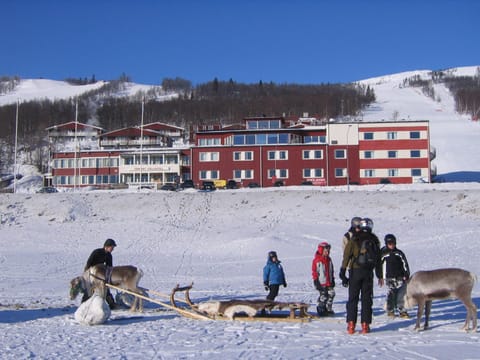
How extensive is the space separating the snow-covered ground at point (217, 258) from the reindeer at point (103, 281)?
58 centimetres

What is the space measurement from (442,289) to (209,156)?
66394mm

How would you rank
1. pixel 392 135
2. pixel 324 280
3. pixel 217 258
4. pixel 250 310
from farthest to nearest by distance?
pixel 392 135, pixel 217 258, pixel 324 280, pixel 250 310

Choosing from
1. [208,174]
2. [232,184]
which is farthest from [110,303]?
[208,174]

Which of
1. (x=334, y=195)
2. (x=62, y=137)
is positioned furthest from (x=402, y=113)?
(x=334, y=195)

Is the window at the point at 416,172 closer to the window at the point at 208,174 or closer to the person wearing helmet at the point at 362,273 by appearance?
the window at the point at 208,174

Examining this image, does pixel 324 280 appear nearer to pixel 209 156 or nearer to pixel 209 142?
pixel 209 156

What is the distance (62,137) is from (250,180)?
68418mm

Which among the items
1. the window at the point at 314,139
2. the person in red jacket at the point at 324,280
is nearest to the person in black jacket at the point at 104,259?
the person in red jacket at the point at 324,280

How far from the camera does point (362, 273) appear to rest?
34.5 ft

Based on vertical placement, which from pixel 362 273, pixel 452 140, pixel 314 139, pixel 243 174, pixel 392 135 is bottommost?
pixel 362 273

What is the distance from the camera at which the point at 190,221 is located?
44531 mm

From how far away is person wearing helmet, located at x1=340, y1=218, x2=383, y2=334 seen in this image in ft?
34.0

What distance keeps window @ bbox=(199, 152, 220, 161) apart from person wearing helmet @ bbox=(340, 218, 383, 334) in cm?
6567

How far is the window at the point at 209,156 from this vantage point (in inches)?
3000
